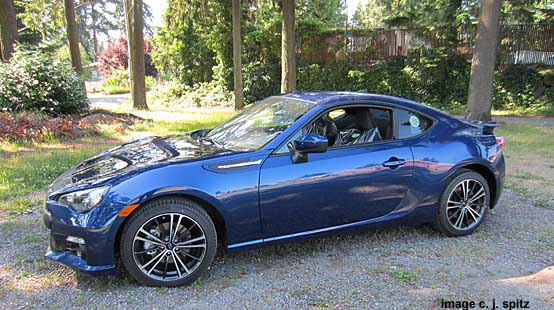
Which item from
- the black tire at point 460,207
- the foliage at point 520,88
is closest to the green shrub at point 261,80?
the foliage at point 520,88

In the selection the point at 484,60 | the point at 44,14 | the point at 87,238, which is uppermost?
the point at 44,14

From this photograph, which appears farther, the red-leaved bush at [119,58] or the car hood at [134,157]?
the red-leaved bush at [119,58]

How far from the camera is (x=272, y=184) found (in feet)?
11.1

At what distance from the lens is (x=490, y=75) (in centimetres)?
1061

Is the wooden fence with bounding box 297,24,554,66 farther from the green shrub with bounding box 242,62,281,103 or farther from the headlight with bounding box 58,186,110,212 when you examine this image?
the headlight with bounding box 58,186,110,212

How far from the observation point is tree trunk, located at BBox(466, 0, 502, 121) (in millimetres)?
10266

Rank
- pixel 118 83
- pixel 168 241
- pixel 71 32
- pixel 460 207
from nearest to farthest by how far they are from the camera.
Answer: pixel 168 241
pixel 460 207
pixel 71 32
pixel 118 83

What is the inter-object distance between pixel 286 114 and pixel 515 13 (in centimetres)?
1544

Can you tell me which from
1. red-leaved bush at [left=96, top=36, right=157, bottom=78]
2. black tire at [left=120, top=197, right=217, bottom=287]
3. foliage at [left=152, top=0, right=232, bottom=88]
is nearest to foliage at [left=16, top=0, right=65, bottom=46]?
foliage at [left=152, top=0, right=232, bottom=88]

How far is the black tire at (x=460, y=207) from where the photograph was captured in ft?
13.6

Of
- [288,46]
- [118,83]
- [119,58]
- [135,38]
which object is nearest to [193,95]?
[135,38]

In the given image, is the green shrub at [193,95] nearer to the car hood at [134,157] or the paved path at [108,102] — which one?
the paved path at [108,102]

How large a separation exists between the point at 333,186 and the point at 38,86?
10.0 metres

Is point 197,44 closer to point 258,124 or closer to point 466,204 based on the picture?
point 258,124
